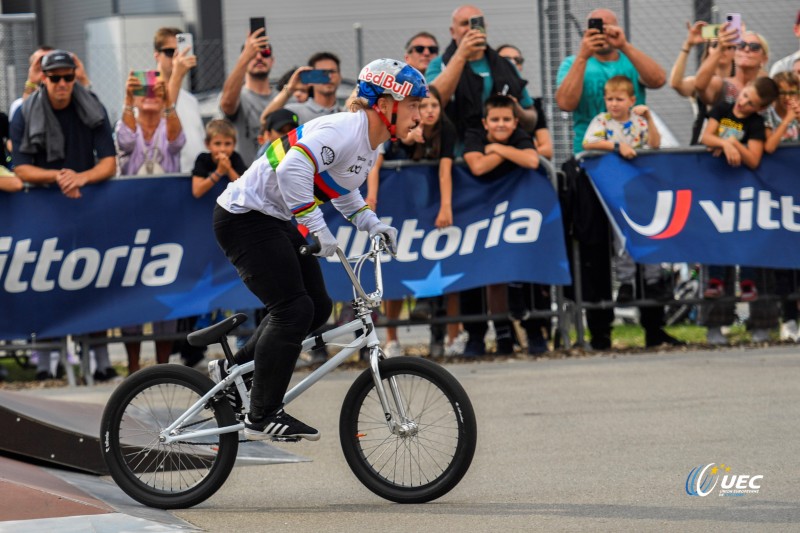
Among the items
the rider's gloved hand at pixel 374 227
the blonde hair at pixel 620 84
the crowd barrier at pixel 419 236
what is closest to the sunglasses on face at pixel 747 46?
the crowd barrier at pixel 419 236

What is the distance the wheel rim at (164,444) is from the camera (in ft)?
21.2

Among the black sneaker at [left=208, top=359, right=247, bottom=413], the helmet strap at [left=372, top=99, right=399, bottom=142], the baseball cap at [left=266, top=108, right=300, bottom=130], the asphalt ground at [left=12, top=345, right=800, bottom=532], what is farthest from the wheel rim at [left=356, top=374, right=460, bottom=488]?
the baseball cap at [left=266, top=108, right=300, bottom=130]

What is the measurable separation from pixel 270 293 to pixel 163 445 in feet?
2.95

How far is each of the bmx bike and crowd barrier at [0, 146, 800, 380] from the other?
4.43 meters

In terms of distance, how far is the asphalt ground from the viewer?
5906mm

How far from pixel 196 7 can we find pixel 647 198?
519 inches

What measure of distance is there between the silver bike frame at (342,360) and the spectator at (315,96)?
492cm

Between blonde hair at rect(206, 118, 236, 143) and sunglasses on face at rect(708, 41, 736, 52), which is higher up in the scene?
sunglasses on face at rect(708, 41, 736, 52)

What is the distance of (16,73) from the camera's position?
1290 cm

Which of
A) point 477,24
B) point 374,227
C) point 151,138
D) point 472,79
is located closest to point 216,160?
point 151,138

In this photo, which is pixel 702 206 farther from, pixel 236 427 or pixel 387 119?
pixel 236 427

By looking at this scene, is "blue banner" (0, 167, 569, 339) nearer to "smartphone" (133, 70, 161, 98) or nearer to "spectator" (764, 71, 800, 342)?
"smartphone" (133, 70, 161, 98)

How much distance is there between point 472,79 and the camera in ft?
37.4

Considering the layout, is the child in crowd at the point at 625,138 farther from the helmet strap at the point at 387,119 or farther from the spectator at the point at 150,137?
the helmet strap at the point at 387,119
